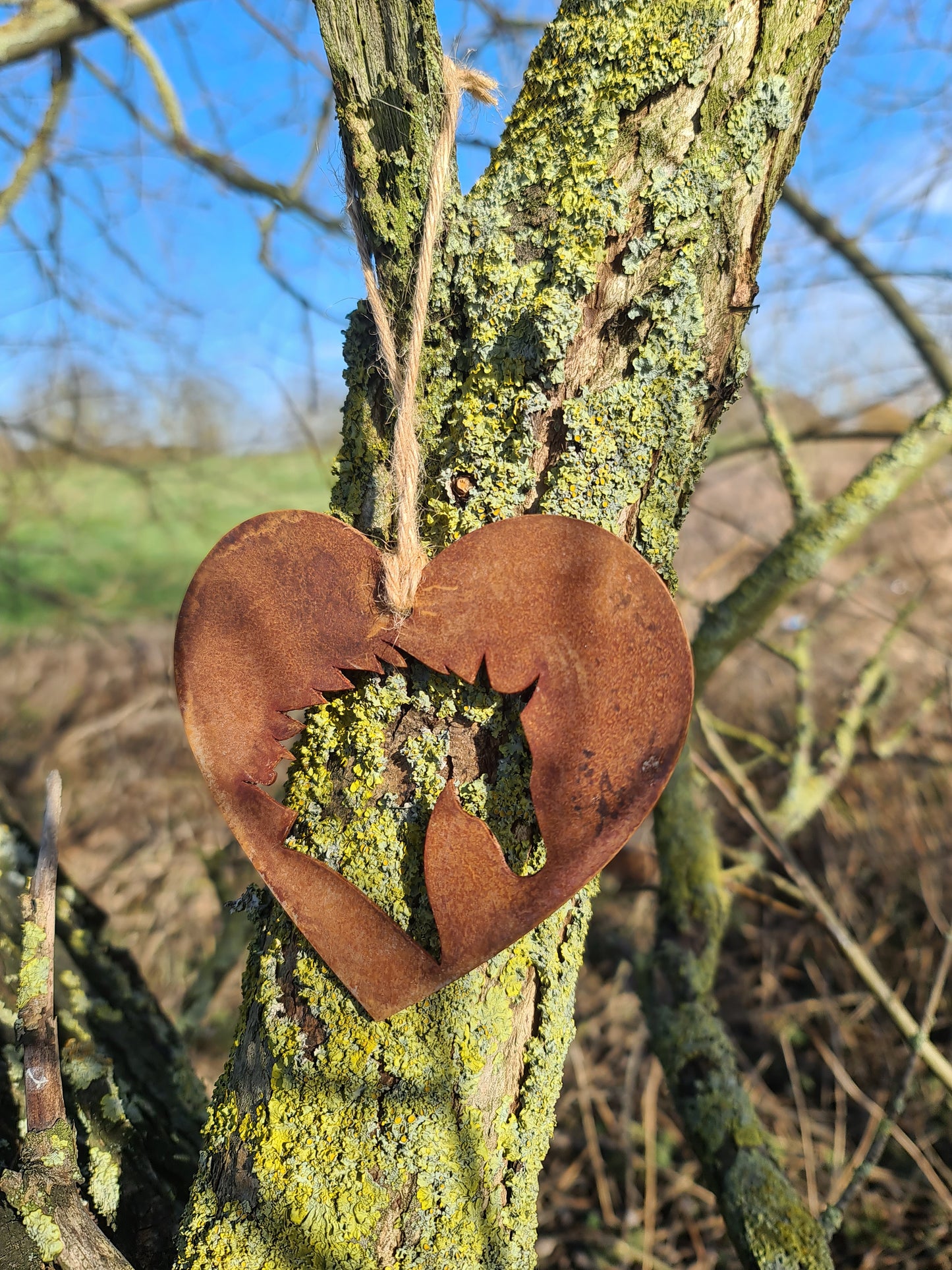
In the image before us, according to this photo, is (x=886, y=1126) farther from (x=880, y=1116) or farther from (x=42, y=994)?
(x=880, y=1116)

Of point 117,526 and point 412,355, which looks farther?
point 117,526

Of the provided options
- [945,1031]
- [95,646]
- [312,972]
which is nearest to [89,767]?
[95,646]

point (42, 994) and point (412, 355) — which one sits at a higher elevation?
point (412, 355)

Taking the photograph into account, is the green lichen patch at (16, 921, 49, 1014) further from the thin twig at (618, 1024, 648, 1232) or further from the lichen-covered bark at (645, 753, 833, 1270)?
the thin twig at (618, 1024, 648, 1232)

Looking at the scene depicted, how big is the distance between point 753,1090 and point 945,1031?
2.54 feet

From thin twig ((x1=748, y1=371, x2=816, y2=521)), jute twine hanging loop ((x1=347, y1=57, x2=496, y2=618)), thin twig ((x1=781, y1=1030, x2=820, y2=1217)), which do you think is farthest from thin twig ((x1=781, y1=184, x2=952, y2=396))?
thin twig ((x1=781, y1=1030, x2=820, y2=1217))

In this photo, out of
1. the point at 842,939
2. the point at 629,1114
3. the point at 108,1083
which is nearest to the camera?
→ the point at 108,1083

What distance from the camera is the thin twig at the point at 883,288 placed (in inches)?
100

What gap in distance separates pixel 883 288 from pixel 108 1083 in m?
2.95

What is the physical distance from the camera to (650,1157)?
8.64ft

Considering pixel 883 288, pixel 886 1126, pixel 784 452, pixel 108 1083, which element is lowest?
pixel 886 1126

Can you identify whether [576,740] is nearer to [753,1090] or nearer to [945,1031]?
[753,1090]

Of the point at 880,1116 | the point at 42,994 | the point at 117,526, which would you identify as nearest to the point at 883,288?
the point at 880,1116

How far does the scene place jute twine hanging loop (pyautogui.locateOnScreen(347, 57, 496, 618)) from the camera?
77 cm
